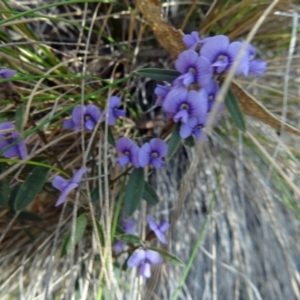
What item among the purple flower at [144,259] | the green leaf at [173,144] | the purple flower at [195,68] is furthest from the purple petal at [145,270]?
the purple flower at [195,68]

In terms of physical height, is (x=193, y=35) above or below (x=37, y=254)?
above

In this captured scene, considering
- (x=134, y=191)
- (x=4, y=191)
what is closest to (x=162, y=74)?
(x=134, y=191)

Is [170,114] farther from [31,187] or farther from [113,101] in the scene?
[31,187]

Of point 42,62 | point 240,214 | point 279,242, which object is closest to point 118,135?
point 42,62

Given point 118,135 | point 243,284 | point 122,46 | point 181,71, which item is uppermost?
point 181,71

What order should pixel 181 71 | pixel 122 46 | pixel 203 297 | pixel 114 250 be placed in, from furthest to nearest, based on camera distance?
pixel 122 46 < pixel 203 297 < pixel 114 250 < pixel 181 71

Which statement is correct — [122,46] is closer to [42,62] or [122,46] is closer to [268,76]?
[42,62]

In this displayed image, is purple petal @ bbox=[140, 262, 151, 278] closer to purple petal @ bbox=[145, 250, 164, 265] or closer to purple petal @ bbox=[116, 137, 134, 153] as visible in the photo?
purple petal @ bbox=[145, 250, 164, 265]

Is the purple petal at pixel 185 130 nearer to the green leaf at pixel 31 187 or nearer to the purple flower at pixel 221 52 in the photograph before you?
the purple flower at pixel 221 52
